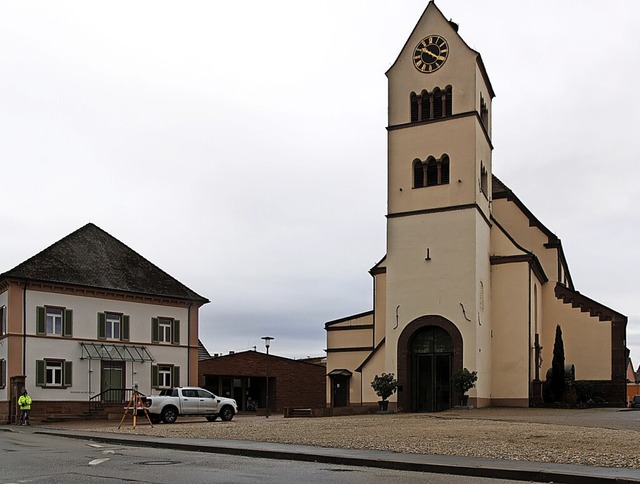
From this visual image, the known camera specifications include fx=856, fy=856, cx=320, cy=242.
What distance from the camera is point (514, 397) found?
134 feet

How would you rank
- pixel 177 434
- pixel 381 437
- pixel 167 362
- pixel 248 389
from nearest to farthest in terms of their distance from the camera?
pixel 381 437, pixel 177 434, pixel 167 362, pixel 248 389

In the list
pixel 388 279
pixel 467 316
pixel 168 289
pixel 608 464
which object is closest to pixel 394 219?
pixel 388 279

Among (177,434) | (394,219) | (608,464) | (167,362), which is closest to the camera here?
(608,464)

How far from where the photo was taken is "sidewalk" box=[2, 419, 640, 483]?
1340 cm

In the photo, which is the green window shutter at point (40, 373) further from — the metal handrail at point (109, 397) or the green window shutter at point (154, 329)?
the green window shutter at point (154, 329)

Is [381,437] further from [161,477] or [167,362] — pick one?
[167,362]

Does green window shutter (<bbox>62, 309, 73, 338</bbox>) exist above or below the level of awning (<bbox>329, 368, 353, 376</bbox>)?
above

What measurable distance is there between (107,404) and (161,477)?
104 ft

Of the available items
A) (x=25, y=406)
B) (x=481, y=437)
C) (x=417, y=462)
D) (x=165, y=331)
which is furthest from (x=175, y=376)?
(x=417, y=462)

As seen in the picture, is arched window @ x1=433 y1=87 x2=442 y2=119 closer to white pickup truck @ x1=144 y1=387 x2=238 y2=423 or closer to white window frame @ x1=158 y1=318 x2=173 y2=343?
white pickup truck @ x1=144 y1=387 x2=238 y2=423

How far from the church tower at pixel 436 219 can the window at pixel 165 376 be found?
43.2 feet

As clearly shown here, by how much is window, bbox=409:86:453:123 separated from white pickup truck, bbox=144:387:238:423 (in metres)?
17.1

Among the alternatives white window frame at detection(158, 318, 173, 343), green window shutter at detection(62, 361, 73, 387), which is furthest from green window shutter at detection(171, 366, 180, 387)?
green window shutter at detection(62, 361, 73, 387)

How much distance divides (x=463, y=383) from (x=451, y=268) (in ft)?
18.3
